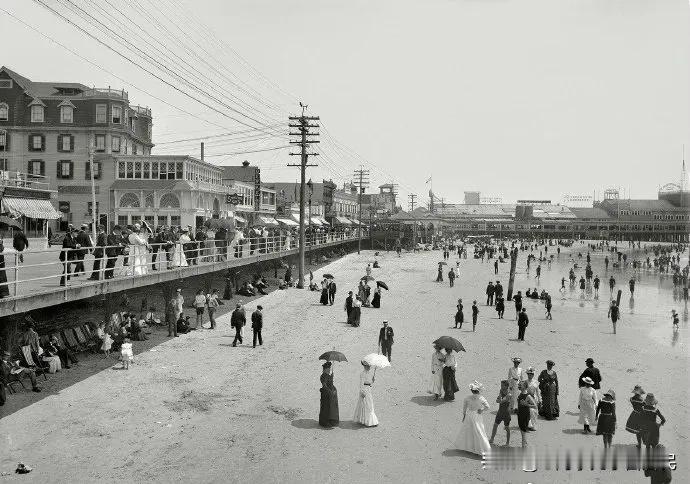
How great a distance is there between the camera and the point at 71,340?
1727 cm

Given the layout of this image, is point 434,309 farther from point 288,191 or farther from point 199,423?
point 288,191

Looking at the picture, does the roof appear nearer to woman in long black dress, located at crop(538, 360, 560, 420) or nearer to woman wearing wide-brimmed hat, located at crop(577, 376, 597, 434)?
woman in long black dress, located at crop(538, 360, 560, 420)

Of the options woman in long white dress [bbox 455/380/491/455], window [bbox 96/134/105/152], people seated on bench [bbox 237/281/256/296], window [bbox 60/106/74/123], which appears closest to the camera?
woman in long white dress [bbox 455/380/491/455]

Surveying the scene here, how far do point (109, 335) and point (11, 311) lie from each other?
6245mm

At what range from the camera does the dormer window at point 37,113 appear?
141 feet

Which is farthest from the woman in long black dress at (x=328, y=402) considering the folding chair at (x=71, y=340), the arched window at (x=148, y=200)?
the arched window at (x=148, y=200)

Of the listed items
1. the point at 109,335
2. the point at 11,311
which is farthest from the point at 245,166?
the point at 11,311

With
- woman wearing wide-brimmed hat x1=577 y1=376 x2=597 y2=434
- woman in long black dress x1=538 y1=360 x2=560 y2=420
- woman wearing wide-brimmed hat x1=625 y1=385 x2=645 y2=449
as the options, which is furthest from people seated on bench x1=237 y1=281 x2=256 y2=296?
woman wearing wide-brimmed hat x1=625 y1=385 x2=645 y2=449

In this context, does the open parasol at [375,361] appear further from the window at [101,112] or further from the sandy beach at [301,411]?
the window at [101,112]

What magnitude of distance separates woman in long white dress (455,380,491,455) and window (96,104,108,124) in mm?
41015

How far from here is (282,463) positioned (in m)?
10.4

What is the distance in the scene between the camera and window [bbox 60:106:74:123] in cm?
4328

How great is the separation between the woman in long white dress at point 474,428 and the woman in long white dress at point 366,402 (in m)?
1.98

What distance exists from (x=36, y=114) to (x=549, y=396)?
42425 millimetres
